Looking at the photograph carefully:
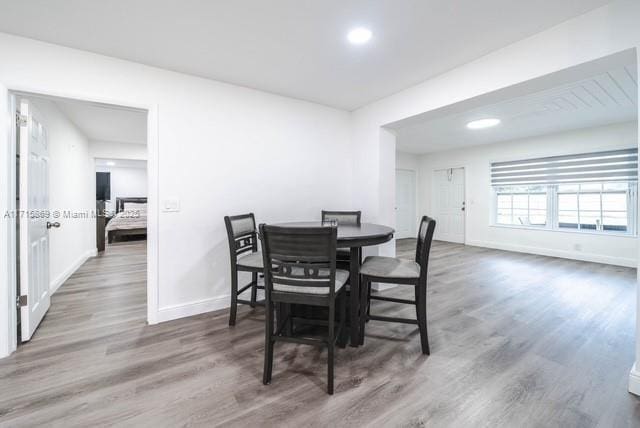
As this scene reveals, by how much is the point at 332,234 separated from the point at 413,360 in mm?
1118

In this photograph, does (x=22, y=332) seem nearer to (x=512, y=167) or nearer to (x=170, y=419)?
(x=170, y=419)

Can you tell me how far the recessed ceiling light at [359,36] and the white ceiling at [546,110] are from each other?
3.70 ft

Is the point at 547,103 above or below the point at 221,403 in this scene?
above

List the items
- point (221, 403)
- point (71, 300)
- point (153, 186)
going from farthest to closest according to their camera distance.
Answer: point (71, 300)
point (153, 186)
point (221, 403)

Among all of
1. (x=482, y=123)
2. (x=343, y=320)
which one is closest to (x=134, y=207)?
(x=343, y=320)

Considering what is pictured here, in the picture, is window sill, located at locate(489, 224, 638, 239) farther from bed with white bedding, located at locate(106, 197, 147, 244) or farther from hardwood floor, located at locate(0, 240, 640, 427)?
bed with white bedding, located at locate(106, 197, 147, 244)

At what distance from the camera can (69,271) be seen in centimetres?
397

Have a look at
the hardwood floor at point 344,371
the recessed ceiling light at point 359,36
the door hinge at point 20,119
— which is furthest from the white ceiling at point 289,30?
the hardwood floor at point 344,371

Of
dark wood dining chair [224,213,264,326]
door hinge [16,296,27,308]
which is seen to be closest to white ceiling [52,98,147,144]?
dark wood dining chair [224,213,264,326]

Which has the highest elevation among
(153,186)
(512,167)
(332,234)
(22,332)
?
(512,167)

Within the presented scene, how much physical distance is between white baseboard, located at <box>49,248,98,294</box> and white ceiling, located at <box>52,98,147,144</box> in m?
2.17

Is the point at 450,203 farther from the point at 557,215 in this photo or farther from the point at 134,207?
the point at 134,207

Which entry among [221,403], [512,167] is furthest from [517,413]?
[512,167]

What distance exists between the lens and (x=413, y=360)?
6.13ft
